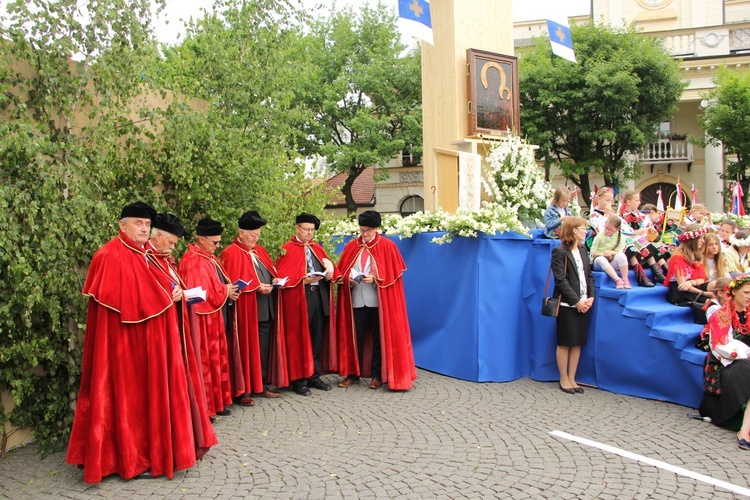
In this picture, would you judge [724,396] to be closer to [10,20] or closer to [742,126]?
[10,20]

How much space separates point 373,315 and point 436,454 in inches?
91.9

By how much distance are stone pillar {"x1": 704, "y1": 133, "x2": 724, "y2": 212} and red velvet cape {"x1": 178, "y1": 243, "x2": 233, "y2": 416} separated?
27.7 metres

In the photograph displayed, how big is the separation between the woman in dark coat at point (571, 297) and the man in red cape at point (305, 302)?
7.72 feet

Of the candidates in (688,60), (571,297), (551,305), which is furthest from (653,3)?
(551,305)

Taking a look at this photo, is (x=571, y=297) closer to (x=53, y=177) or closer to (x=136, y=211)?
(x=136, y=211)

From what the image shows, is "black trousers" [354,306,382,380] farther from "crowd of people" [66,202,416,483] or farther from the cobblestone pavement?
the cobblestone pavement

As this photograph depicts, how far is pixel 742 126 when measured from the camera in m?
23.2

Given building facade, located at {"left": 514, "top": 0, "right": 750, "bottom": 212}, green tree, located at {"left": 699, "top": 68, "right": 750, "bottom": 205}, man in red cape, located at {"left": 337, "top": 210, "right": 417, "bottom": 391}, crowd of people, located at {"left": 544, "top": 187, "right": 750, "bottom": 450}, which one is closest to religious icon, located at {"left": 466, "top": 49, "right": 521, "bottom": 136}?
crowd of people, located at {"left": 544, "top": 187, "right": 750, "bottom": 450}

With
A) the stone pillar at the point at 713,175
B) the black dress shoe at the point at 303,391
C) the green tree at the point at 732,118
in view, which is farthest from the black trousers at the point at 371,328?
the stone pillar at the point at 713,175

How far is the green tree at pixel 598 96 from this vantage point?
22609 mm

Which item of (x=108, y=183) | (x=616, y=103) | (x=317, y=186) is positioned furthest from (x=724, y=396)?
(x=616, y=103)

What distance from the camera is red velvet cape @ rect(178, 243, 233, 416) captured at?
5.48 meters

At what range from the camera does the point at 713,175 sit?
92.6ft

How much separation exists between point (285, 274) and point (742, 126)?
888 inches
